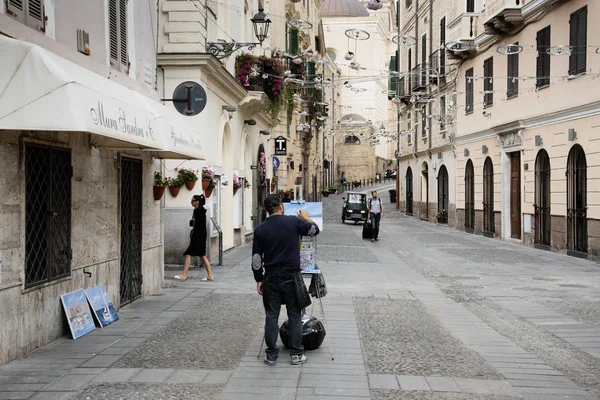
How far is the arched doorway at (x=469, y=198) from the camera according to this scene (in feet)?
95.5

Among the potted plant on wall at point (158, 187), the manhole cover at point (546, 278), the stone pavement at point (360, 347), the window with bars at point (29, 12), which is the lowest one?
the manhole cover at point (546, 278)

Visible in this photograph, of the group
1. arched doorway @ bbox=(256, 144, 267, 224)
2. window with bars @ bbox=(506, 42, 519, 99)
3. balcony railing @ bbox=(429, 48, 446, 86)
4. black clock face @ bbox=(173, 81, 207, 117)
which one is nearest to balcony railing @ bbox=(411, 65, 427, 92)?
balcony railing @ bbox=(429, 48, 446, 86)

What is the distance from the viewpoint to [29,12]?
286 inches

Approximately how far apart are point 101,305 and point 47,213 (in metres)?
1.84

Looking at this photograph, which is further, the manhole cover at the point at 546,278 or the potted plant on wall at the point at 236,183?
the potted plant on wall at the point at 236,183

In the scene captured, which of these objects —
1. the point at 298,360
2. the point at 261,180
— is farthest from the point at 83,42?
the point at 261,180

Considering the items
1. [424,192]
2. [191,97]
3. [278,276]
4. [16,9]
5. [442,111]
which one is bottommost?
[278,276]

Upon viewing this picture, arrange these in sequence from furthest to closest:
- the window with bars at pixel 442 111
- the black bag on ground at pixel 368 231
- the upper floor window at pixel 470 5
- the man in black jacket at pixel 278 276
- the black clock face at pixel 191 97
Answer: the window with bars at pixel 442 111 → the upper floor window at pixel 470 5 → the black bag on ground at pixel 368 231 → the black clock face at pixel 191 97 → the man in black jacket at pixel 278 276

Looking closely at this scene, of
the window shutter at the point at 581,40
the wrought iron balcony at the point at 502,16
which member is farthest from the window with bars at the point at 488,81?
the window shutter at the point at 581,40

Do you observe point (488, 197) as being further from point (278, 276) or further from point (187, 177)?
point (278, 276)

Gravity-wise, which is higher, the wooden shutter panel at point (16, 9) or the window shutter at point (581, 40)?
the window shutter at point (581, 40)

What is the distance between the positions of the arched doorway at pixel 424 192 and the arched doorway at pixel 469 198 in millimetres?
7997

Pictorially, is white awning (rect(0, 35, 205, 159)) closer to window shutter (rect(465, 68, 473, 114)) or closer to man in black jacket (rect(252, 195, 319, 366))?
man in black jacket (rect(252, 195, 319, 366))

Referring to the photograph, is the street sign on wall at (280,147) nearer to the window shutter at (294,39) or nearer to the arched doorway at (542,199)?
the window shutter at (294,39)
